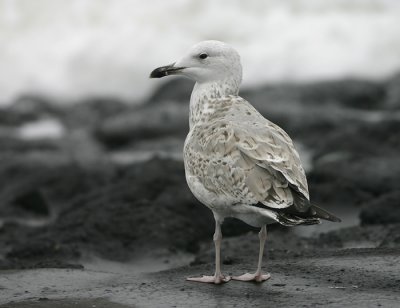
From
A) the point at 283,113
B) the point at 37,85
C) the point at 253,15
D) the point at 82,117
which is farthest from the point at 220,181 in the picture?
the point at 253,15

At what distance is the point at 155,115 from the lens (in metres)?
14.3

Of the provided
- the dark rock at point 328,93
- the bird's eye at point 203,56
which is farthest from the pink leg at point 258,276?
the dark rock at point 328,93

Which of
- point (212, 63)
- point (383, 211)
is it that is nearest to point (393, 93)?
point (383, 211)

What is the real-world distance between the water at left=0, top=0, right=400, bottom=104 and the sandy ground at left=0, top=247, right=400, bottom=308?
8.89 meters

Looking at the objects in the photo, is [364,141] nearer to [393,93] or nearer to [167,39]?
[393,93]

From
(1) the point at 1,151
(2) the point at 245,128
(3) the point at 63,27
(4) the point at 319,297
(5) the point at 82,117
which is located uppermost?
(3) the point at 63,27

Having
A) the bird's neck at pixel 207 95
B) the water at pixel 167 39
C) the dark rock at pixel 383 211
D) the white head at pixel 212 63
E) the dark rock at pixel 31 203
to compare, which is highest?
the water at pixel 167 39

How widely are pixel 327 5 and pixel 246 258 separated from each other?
1271 centimetres

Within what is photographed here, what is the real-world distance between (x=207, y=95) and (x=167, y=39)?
38.2 feet

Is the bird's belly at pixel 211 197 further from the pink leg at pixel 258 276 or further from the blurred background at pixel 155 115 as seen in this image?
the blurred background at pixel 155 115

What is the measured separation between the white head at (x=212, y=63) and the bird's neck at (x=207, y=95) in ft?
0.10

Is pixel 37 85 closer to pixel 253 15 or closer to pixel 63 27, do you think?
pixel 63 27

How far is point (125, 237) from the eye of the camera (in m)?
8.54

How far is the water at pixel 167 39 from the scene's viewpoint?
16656 mm
